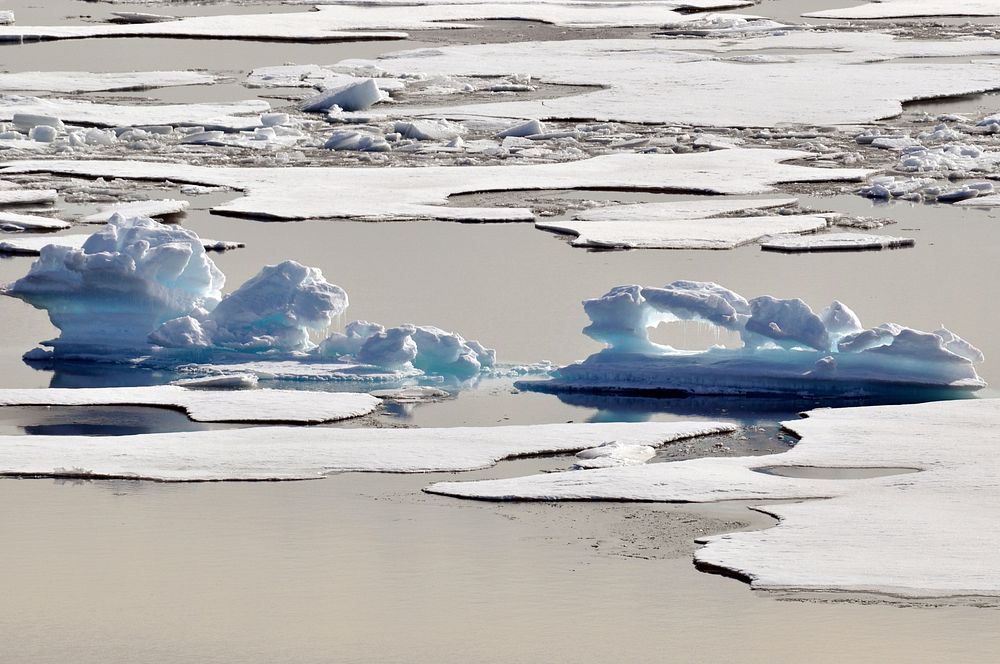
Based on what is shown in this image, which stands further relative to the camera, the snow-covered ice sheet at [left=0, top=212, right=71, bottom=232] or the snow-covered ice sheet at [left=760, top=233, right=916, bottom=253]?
the snow-covered ice sheet at [left=0, top=212, right=71, bottom=232]

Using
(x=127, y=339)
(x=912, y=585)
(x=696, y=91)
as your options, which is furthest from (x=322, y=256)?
(x=696, y=91)

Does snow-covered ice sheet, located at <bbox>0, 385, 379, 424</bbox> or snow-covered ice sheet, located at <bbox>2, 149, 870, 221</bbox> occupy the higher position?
snow-covered ice sheet, located at <bbox>2, 149, 870, 221</bbox>

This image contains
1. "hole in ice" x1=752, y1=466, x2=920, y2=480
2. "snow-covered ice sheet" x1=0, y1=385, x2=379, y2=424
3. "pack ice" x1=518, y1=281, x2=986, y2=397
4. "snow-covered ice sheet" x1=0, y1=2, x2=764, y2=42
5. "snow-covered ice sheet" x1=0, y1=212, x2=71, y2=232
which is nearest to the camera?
"hole in ice" x1=752, y1=466, x2=920, y2=480

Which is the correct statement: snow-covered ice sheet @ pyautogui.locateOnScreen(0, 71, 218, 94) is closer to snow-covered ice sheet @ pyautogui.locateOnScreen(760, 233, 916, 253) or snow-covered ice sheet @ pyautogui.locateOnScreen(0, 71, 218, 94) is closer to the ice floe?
snow-covered ice sheet @ pyautogui.locateOnScreen(760, 233, 916, 253)

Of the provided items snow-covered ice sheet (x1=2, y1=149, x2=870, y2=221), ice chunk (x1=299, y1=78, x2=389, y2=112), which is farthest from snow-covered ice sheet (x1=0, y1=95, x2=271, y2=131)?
snow-covered ice sheet (x1=2, y1=149, x2=870, y2=221)

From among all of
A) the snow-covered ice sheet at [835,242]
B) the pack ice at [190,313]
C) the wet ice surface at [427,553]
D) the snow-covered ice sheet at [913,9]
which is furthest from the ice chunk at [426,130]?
the snow-covered ice sheet at [913,9]

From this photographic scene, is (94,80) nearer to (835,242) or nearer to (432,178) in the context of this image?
(432,178)

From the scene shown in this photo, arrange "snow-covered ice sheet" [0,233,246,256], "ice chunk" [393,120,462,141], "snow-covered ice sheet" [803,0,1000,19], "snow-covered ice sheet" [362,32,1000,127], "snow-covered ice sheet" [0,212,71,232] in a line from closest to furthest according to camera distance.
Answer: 1. "snow-covered ice sheet" [0,233,246,256]
2. "snow-covered ice sheet" [0,212,71,232]
3. "ice chunk" [393,120,462,141]
4. "snow-covered ice sheet" [362,32,1000,127]
5. "snow-covered ice sheet" [803,0,1000,19]
